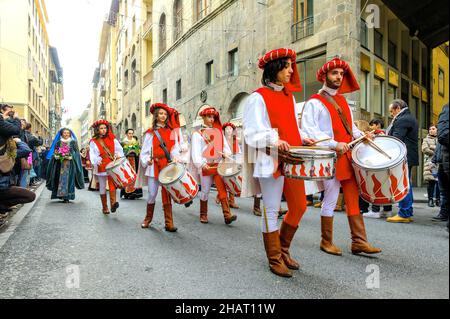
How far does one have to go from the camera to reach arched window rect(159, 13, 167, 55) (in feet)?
93.2

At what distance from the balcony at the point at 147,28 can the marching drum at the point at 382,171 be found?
29.9m

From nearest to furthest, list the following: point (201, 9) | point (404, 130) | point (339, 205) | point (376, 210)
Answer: point (404, 130), point (376, 210), point (339, 205), point (201, 9)

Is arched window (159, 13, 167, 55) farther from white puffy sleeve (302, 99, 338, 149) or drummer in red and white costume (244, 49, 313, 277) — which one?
drummer in red and white costume (244, 49, 313, 277)

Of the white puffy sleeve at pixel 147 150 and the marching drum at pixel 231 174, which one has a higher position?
the white puffy sleeve at pixel 147 150

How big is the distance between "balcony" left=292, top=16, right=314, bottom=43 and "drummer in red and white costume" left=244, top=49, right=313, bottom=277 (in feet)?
36.5

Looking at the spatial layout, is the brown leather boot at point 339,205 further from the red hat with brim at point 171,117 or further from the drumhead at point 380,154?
the drumhead at point 380,154

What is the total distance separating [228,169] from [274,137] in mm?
3390

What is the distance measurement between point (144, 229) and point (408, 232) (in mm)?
3713

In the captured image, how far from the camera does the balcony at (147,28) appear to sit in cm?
3162

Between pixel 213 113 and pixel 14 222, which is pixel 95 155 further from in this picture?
pixel 213 113

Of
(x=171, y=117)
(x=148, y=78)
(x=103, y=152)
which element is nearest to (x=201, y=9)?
(x=148, y=78)

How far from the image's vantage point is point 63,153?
401 inches

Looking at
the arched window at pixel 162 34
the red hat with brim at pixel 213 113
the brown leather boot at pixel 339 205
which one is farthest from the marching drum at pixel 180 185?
the arched window at pixel 162 34
